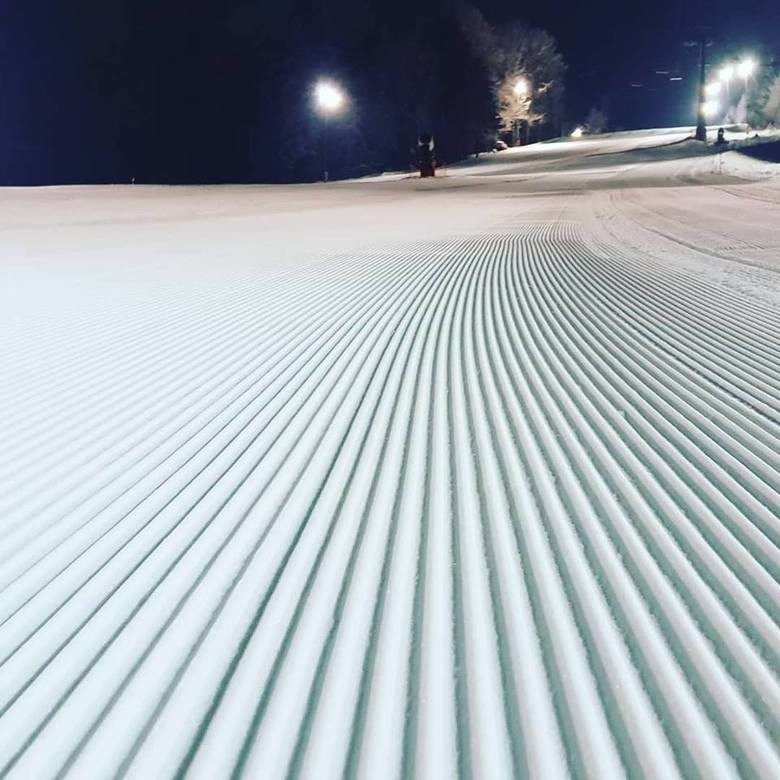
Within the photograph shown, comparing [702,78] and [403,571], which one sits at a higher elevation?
[403,571]

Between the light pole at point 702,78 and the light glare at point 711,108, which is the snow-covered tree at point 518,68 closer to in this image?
the light glare at point 711,108

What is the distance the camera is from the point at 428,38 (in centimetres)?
5166

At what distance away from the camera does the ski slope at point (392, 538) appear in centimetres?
172

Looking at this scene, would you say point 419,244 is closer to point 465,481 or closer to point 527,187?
point 465,481

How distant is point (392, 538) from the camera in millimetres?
2523

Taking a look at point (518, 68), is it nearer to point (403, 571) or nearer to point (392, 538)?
point (392, 538)

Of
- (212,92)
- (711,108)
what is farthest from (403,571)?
(711,108)

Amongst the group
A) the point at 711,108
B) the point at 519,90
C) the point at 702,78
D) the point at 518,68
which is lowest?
the point at 711,108

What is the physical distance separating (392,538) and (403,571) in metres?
0.20

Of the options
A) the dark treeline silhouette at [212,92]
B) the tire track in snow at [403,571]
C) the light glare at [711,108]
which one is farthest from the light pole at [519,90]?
the tire track in snow at [403,571]

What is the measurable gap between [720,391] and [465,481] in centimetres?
165

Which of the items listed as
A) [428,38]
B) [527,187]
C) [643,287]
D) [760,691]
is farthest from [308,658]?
[428,38]

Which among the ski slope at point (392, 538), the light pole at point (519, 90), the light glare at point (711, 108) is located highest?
the ski slope at point (392, 538)

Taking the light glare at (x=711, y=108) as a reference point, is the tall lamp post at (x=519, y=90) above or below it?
above
